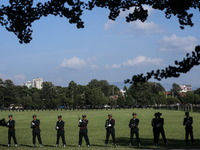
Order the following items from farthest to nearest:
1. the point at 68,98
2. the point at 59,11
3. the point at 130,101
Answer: the point at 130,101, the point at 68,98, the point at 59,11

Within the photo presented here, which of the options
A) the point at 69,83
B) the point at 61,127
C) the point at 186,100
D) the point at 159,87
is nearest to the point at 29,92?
the point at 69,83

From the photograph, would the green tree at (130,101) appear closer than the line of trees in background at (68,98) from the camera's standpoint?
No

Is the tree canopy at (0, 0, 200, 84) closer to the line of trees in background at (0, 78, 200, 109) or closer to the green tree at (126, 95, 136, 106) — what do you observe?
the line of trees in background at (0, 78, 200, 109)

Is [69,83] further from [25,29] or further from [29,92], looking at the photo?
[25,29]

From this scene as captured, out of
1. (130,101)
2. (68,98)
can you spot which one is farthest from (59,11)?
(130,101)

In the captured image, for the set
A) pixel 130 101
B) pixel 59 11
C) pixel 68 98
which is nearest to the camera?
pixel 59 11

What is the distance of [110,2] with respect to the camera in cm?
1197

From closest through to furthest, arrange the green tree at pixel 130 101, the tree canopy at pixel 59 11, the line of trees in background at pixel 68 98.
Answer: the tree canopy at pixel 59 11, the line of trees in background at pixel 68 98, the green tree at pixel 130 101

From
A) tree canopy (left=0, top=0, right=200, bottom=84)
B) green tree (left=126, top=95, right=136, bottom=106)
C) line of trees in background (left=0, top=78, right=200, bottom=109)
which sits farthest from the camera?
green tree (left=126, top=95, right=136, bottom=106)

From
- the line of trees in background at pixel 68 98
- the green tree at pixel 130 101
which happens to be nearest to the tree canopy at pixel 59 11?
the line of trees in background at pixel 68 98

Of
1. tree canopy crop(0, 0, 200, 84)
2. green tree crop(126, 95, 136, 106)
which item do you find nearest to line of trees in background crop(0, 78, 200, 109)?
green tree crop(126, 95, 136, 106)

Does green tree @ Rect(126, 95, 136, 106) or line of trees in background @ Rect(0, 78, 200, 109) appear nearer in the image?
line of trees in background @ Rect(0, 78, 200, 109)

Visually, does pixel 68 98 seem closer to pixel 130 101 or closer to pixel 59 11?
pixel 130 101

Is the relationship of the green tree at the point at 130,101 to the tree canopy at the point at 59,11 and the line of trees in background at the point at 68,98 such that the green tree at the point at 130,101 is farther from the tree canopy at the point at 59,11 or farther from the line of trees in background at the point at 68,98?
the tree canopy at the point at 59,11
